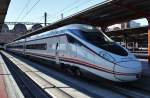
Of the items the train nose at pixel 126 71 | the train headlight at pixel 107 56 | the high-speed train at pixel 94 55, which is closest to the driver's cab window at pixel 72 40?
the high-speed train at pixel 94 55

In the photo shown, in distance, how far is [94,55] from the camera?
13648 mm

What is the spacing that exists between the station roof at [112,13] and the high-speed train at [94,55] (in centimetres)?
301

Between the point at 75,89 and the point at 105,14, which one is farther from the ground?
the point at 105,14

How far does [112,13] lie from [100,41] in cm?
788

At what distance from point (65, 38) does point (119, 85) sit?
16.2ft

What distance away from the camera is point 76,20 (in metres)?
25.0

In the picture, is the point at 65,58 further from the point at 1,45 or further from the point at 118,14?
the point at 1,45

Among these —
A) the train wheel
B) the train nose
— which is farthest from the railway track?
the train nose

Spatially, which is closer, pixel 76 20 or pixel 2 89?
pixel 2 89

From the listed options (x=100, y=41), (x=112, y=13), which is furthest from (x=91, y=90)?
(x=112, y=13)

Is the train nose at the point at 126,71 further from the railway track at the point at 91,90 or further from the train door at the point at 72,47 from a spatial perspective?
the train door at the point at 72,47

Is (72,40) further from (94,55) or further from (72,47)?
(94,55)

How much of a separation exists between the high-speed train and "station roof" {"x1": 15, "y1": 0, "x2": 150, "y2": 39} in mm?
3015

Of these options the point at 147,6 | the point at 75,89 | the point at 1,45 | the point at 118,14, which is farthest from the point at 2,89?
the point at 1,45
